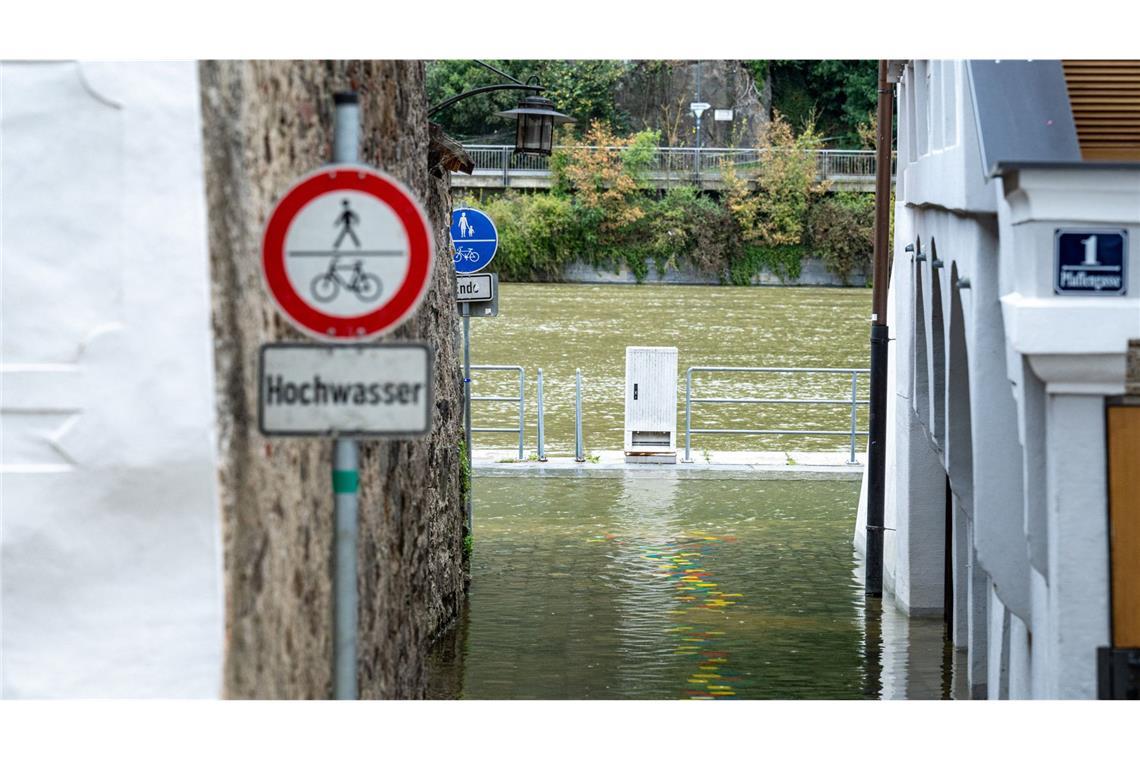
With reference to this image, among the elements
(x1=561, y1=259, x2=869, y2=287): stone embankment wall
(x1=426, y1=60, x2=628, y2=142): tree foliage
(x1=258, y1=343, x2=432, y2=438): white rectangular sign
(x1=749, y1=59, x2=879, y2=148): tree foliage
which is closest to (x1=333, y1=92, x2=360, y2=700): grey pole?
(x1=258, y1=343, x2=432, y2=438): white rectangular sign

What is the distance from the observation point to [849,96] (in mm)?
58312

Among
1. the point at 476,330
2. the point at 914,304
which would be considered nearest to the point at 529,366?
the point at 476,330

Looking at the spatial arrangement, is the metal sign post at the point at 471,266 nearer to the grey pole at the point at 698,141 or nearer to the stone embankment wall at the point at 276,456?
the stone embankment wall at the point at 276,456

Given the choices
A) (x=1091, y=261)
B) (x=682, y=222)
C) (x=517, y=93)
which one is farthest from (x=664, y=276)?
(x=1091, y=261)

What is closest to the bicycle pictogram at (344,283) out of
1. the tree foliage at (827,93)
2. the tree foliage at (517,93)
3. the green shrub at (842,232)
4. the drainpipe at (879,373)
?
the drainpipe at (879,373)

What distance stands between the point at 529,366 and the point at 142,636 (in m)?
23.1

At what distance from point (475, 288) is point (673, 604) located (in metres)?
3.20

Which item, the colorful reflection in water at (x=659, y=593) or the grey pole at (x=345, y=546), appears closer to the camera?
the grey pole at (x=345, y=546)

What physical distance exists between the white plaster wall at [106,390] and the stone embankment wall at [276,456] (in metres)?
0.08

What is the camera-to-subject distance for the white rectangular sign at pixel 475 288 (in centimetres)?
1295

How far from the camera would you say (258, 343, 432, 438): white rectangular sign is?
464 cm

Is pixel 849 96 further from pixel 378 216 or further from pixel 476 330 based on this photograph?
pixel 378 216

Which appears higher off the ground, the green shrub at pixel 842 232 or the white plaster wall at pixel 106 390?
the green shrub at pixel 842 232

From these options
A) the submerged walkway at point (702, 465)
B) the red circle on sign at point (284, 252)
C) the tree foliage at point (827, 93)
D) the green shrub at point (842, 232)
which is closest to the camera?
the red circle on sign at point (284, 252)
